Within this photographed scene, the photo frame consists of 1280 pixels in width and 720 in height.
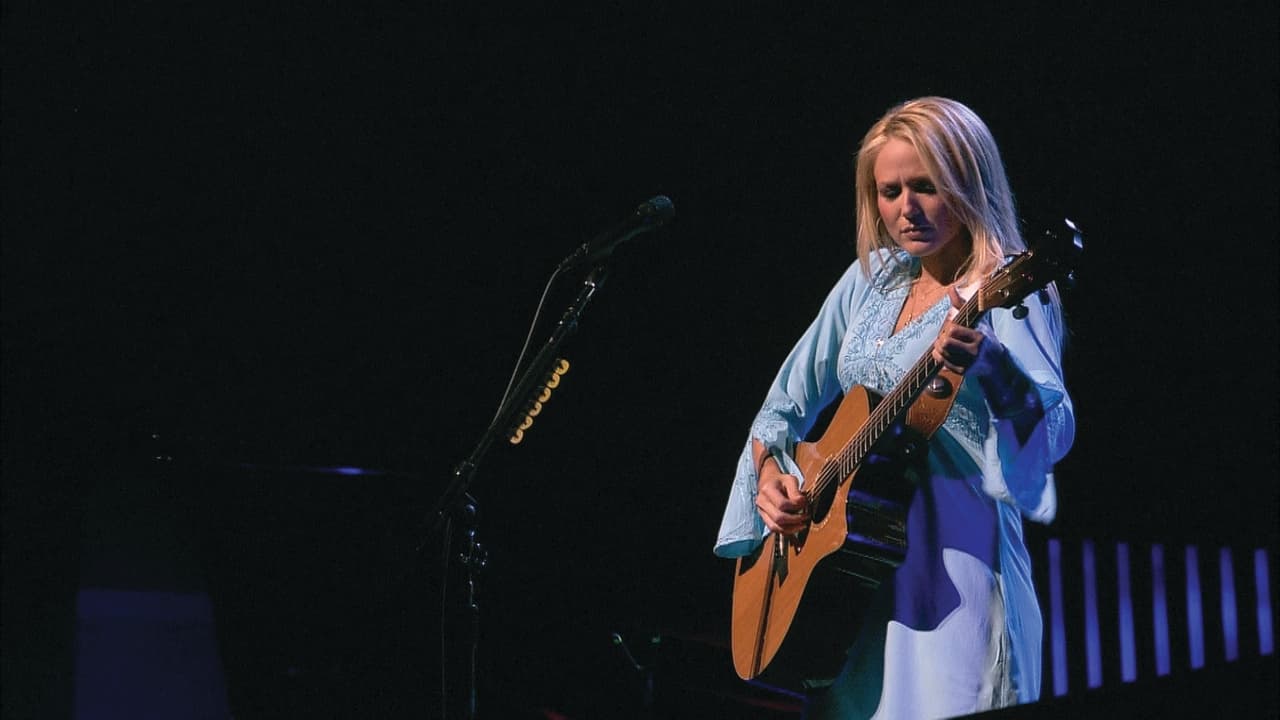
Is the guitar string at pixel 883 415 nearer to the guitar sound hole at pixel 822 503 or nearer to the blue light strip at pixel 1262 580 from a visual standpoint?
the guitar sound hole at pixel 822 503

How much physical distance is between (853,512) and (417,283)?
2.70m

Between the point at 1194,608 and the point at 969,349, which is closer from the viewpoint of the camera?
the point at 969,349

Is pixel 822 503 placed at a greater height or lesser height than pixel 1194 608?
greater

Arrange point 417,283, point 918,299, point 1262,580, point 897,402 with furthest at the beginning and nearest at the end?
point 417,283 < point 1262,580 < point 918,299 < point 897,402

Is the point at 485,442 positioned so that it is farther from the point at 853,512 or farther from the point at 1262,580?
the point at 1262,580

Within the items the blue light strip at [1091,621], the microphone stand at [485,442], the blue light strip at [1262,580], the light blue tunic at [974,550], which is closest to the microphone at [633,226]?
the microphone stand at [485,442]

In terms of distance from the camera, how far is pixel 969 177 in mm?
1948

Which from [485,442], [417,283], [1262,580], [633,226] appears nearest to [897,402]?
[633,226]

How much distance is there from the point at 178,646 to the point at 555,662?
1245mm

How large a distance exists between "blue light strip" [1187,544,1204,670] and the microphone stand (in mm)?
1896

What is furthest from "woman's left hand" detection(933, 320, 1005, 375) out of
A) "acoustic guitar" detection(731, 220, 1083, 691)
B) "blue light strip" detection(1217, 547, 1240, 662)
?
"blue light strip" detection(1217, 547, 1240, 662)

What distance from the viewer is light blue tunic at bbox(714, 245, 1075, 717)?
1.75 metres

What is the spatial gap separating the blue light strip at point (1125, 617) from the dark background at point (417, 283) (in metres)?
0.20

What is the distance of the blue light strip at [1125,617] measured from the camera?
3.32 metres
